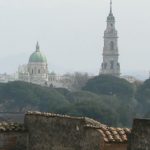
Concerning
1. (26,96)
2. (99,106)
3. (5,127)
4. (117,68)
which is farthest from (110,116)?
(117,68)

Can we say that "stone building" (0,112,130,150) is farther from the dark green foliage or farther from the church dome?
the church dome

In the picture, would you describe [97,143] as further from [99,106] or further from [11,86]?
[11,86]

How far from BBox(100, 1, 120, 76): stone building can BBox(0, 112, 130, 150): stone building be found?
487 ft

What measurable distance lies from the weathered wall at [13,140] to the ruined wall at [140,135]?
141 inches

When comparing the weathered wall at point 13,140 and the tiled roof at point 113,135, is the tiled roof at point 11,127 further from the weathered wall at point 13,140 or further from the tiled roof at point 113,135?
the tiled roof at point 113,135

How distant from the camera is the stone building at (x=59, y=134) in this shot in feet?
38.1

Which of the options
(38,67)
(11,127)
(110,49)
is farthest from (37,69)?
(11,127)

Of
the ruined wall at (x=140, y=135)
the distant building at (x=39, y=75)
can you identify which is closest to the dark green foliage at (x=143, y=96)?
the distant building at (x=39, y=75)

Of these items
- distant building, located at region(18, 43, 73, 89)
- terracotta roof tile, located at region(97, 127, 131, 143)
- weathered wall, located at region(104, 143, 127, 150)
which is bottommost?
weathered wall, located at region(104, 143, 127, 150)

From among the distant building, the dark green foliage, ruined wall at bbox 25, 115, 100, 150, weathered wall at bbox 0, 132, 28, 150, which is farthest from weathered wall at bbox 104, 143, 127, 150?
the distant building

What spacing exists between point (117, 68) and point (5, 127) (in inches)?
5942

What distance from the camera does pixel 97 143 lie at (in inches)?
457

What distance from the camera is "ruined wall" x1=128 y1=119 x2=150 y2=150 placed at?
10227mm

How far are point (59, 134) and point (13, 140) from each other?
1037 millimetres
